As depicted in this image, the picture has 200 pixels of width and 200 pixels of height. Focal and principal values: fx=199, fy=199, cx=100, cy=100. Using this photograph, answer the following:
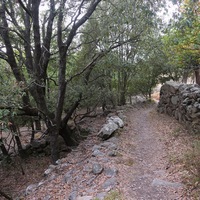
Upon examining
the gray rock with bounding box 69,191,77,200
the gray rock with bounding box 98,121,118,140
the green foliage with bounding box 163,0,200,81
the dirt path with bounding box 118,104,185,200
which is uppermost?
the green foliage with bounding box 163,0,200,81

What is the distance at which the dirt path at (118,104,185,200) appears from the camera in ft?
12.8

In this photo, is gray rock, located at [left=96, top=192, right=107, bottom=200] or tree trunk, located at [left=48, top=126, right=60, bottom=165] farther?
tree trunk, located at [left=48, top=126, right=60, bottom=165]

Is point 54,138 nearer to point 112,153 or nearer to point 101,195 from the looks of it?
point 112,153

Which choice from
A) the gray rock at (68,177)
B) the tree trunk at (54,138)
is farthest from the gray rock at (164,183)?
the tree trunk at (54,138)

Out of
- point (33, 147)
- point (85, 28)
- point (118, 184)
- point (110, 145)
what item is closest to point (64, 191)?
point (118, 184)

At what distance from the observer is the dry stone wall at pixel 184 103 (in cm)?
720

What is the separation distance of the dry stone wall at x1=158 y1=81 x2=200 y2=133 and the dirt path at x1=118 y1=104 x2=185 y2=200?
3.33ft

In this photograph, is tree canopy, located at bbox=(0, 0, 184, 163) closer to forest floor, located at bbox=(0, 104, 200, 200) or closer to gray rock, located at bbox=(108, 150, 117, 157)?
forest floor, located at bbox=(0, 104, 200, 200)

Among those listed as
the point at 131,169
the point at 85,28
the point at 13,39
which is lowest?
the point at 131,169

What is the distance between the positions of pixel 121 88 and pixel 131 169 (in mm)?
11935

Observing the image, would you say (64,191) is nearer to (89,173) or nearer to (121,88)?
(89,173)

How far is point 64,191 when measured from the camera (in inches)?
193

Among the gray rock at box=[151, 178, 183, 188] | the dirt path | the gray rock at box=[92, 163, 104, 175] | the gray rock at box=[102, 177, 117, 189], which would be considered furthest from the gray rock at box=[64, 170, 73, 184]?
the gray rock at box=[151, 178, 183, 188]

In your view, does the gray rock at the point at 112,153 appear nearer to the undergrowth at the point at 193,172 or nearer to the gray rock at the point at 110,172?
the gray rock at the point at 110,172
